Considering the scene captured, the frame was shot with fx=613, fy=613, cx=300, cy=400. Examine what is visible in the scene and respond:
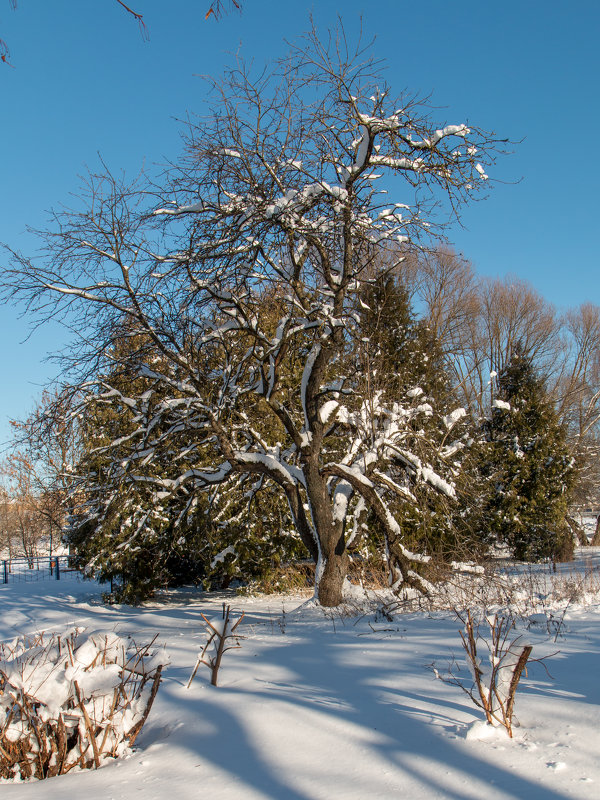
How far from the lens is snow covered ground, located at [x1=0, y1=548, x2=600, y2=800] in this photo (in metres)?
2.76

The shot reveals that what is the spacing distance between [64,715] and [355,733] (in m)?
1.64

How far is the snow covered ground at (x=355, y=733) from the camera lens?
2764mm

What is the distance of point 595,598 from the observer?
7.40 metres

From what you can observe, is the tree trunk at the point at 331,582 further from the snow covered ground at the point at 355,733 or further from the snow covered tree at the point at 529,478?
the snow covered tree at the point at 529,478

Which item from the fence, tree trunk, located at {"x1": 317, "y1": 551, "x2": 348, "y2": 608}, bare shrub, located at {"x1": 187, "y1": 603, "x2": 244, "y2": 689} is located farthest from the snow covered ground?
the fence

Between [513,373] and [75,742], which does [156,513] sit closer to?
[75,742]

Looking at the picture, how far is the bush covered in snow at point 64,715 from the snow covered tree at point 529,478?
1423cm

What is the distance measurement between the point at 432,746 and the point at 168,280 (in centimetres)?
674

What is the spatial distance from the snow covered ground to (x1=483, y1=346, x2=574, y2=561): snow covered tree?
11835 mm

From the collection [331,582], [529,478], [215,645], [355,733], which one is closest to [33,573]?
[529,478]

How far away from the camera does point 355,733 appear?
329cm

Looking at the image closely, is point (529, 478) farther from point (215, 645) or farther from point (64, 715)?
point (64, 715)

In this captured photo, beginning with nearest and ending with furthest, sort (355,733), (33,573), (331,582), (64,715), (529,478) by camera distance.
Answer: (355,733) < (64,715) < (331,582) < (529,478) < (33,573)

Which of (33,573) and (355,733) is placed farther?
(33,573)
